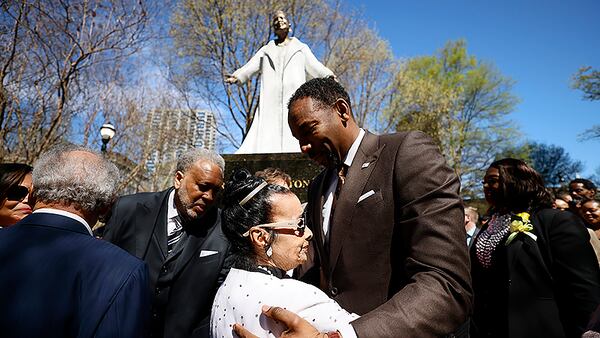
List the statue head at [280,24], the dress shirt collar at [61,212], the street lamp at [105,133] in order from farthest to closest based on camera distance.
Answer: the street lamp at [105,133] → the statue head at [280,24] → the dress shirt collar at [61,212]

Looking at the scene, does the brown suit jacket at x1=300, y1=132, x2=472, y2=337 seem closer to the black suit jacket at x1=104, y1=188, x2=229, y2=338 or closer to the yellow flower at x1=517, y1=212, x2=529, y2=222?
the black suit jacket at x1=104, y1=188, x2=229, y2=338

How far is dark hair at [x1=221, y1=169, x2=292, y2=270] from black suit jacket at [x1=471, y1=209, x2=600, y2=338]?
2212mm

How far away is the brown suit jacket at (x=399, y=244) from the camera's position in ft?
4.60

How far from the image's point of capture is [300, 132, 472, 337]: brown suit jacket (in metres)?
1.40

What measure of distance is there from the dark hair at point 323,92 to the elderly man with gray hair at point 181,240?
1606 mm

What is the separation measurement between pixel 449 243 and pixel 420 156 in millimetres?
390

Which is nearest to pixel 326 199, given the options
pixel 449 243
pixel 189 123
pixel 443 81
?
pixel 449 243

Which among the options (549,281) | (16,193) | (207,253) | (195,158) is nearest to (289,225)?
(207,253)

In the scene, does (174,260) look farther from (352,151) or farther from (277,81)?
(277,81)

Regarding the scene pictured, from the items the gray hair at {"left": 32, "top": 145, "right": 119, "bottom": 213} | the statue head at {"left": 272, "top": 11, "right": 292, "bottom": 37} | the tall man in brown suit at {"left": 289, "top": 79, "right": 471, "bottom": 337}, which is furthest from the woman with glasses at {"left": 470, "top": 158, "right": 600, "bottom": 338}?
the statue head at {"left": 272, "top": 11, "right": 292, "bottom": 37}

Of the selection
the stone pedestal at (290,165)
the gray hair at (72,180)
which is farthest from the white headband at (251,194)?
the stone pedestal at (290,165)

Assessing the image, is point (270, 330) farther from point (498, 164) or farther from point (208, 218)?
point (498, 164)

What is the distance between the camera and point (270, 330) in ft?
5.06

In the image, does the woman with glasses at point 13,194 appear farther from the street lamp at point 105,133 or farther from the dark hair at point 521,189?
the street lamp at point 105,133
